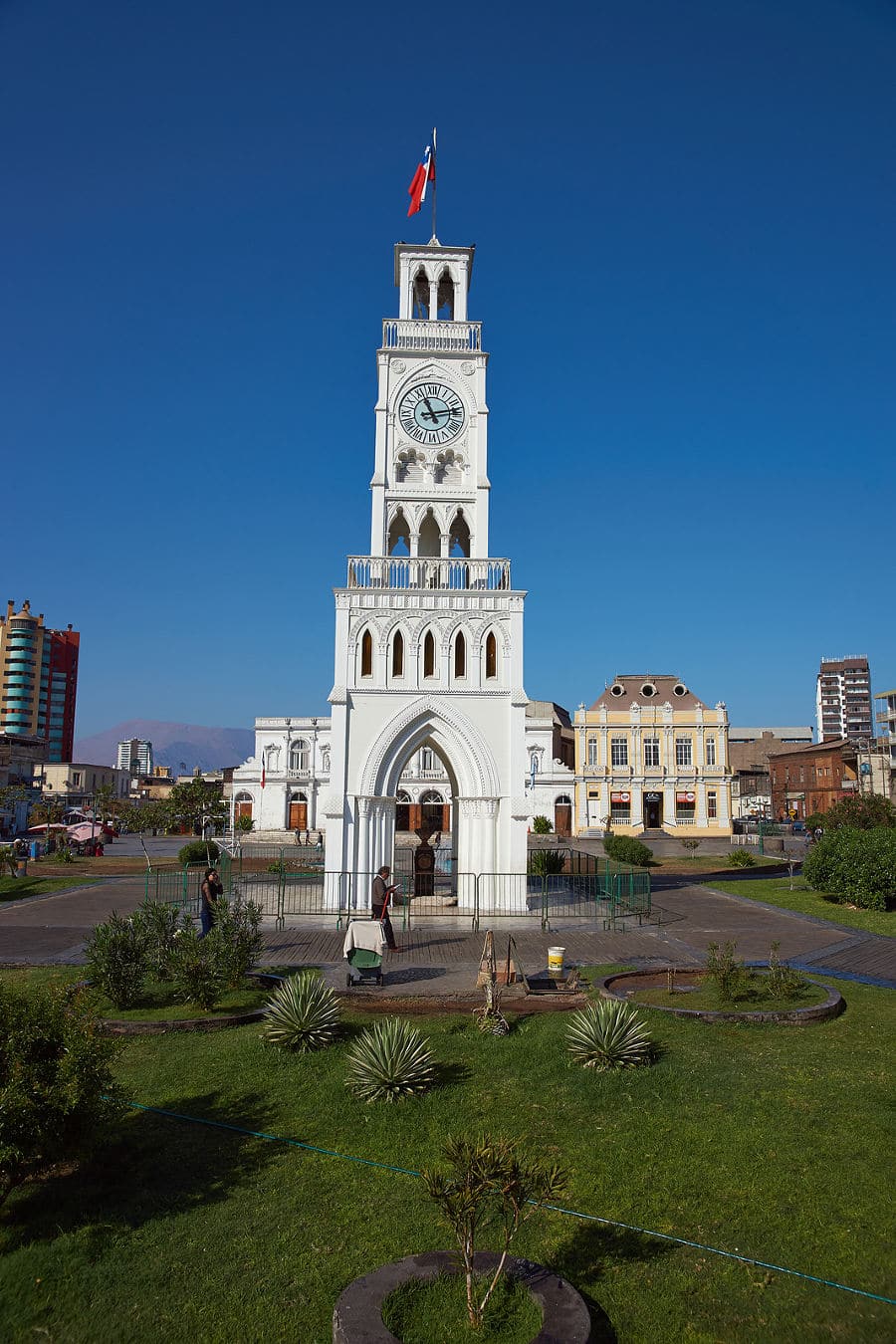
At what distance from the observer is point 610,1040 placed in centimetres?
1017

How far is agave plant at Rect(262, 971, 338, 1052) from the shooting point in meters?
11.0

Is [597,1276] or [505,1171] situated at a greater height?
[505,1171]

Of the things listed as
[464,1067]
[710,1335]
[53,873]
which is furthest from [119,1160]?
[53,873]

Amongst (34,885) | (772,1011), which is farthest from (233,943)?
(34,885)

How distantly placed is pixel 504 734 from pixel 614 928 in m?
6.24

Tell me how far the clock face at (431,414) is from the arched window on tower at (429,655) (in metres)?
6.48

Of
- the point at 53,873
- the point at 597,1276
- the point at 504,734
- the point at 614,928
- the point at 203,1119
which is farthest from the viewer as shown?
the point at 53,873

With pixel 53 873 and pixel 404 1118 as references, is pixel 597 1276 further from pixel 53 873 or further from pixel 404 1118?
pixel 53 873

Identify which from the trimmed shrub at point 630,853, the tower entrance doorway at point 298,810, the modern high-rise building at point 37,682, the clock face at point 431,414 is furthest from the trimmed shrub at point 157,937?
the modern high-rise building at point 37,682

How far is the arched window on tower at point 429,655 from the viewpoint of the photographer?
25.5 metres

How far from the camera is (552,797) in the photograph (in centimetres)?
6738

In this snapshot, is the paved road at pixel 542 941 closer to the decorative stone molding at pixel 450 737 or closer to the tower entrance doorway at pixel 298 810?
the decorative stone molding at pixel 450 737

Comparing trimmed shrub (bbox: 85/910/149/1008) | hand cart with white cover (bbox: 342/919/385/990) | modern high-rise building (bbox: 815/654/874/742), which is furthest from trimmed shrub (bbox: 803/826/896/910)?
modern high-rise building (bbox: 815/654/874/742)

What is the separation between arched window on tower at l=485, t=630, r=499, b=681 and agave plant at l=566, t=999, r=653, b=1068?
607 inches
